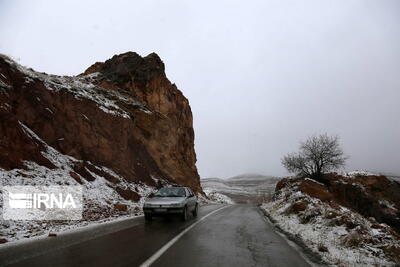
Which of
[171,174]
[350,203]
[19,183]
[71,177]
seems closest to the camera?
[19,183]

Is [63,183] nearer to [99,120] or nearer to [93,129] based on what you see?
[93,129]

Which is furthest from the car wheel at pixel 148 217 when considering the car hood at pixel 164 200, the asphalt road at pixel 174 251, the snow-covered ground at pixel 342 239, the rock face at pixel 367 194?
the rock face at pixel 367 194

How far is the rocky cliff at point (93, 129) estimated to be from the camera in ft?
54.1

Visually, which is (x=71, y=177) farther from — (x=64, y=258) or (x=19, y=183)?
(x=64, y=258)

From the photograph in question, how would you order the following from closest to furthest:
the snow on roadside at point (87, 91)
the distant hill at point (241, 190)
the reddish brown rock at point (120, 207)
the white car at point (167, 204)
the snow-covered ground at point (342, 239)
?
1. the snow-covered ground at point (342, 239)
2. the white car at point (167, 204)
3. the reddish brown rock at point (120, 207)
4. the snow on roadside at point (87, 91)
5. the distant hill at point (241, 190)

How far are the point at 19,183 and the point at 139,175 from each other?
14584 millimetres

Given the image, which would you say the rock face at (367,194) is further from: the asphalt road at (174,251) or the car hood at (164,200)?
the asphalt road at (174,251)

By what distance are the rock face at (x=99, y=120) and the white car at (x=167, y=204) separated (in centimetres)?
525

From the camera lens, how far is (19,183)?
13.3 m

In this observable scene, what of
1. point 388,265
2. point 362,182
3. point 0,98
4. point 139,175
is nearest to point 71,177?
point 0,98

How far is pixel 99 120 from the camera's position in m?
26.2

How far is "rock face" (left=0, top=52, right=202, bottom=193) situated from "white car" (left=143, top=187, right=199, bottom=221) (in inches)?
207

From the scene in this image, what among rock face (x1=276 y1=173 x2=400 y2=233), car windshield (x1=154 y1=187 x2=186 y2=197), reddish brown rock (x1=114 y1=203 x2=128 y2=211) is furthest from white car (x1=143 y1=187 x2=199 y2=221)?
rock face (x1=276 y1=173 x2=400 y2=233)

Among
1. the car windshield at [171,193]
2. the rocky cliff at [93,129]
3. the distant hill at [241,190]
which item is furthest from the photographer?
the distant hill at [241,190]
